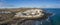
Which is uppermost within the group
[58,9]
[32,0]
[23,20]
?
[32,0]

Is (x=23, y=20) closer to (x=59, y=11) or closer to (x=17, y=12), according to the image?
(x=17, y=12)

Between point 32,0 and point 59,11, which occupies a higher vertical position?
point 32,0

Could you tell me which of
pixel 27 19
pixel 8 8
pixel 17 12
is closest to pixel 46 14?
pixel 27 19

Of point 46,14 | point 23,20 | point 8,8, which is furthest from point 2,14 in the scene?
point 46,14

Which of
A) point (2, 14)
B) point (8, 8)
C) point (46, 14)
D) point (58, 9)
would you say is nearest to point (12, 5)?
point (8, 8)

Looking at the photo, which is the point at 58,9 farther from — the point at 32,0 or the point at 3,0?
the point at 3,0

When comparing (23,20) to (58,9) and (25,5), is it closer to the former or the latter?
(25,5)

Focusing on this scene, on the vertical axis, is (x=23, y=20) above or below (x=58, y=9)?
below
